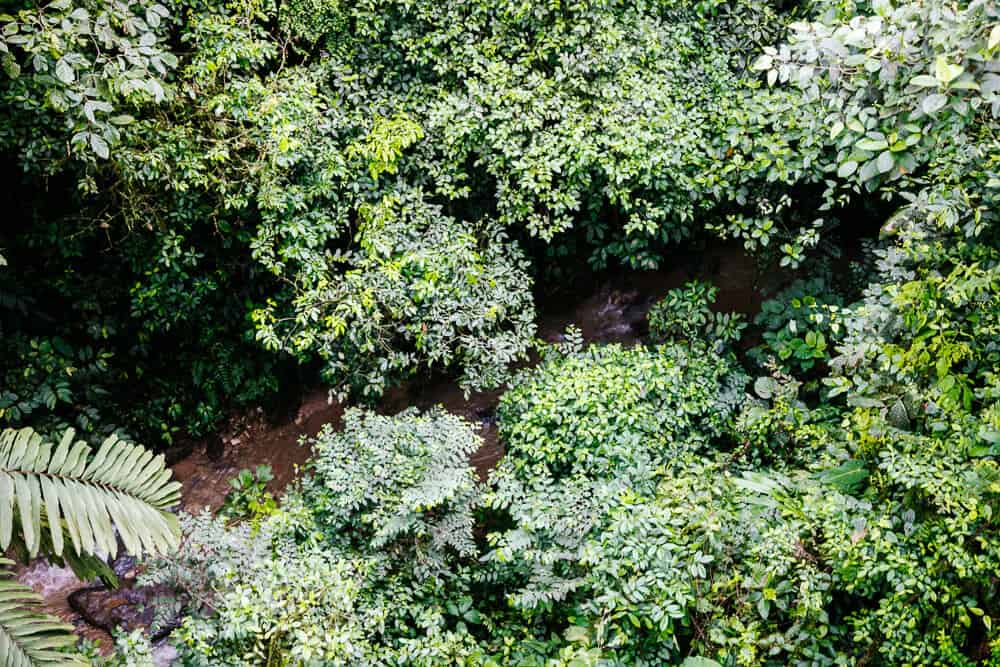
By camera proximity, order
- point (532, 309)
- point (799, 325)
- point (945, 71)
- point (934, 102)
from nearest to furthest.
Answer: point (945, 71) → point (934, 102) → point (799, 325) → point (532, 309)

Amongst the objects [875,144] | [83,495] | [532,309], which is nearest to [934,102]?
[875,144]

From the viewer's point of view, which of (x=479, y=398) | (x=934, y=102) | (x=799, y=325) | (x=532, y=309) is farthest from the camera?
(x=479, y=398)

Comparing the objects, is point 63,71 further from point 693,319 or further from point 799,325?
point 799,325

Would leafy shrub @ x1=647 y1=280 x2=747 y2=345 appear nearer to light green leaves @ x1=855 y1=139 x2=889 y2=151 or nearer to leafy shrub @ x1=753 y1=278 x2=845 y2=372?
leafy shrub @ x1=753 y1=278 x2=845 y2=372

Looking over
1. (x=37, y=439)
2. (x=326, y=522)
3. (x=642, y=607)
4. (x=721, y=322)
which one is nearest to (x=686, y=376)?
(x=721, y=322)

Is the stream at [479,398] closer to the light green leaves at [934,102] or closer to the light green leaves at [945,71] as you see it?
the light green leaves at [934,102]

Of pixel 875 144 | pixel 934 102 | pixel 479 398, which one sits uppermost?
pixel 934 102
